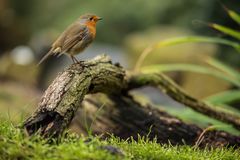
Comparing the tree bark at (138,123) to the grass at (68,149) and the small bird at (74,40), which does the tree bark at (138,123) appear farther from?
the grass at (68,149)

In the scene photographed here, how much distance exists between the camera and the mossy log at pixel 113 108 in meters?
3.74

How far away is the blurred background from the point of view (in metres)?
10.6

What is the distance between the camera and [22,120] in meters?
3.75

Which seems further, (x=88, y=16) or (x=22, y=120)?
(x=88, y=16)

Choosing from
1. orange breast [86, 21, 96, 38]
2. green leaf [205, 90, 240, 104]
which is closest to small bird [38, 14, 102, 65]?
orange breast [86, 21, 96, 38]

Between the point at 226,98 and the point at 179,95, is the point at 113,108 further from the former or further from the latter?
the point at 226,98

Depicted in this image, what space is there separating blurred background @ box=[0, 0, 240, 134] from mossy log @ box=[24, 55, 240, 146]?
369 millimetres

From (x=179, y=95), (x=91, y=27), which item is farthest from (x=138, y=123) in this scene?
(x=91, y=27)

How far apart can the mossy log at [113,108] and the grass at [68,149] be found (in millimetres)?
108

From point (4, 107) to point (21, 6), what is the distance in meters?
9.60

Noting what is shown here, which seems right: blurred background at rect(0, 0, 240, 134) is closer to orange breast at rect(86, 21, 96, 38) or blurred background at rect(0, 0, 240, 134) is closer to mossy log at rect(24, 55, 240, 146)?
mossy log at rect(24, 55, 240, 146)

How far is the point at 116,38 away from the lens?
20.3 m

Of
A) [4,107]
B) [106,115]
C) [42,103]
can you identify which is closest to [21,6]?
Result: [4,107]

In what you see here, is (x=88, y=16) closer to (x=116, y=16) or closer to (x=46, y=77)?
(x=46, y=77)
